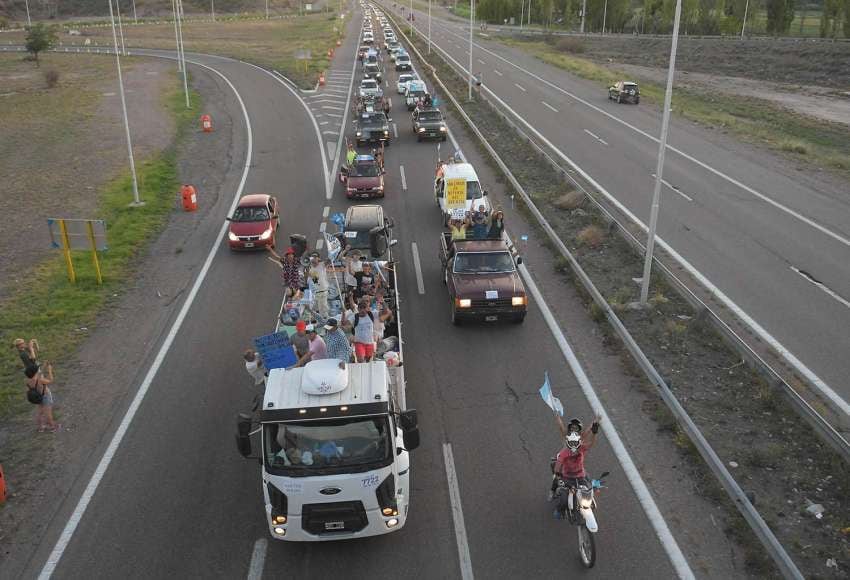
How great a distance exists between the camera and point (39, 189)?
2931 centimetres

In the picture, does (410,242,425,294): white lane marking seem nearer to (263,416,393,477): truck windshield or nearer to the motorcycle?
(263,416,393,477): truck windshield

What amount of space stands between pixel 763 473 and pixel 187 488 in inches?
348

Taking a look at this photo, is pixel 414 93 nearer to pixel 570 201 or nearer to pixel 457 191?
pixel 570 201

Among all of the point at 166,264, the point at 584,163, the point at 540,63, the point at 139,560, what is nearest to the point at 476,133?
the point at 584,163

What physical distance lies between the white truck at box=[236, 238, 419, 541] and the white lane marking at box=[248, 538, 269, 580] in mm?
530

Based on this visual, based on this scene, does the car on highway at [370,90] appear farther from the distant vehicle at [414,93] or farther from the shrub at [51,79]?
the shrub at [51,79]

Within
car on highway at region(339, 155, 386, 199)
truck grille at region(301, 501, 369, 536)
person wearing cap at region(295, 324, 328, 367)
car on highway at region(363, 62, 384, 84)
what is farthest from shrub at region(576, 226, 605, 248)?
car on highway at region(363, 62, 384, 84)

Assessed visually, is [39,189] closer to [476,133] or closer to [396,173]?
[396,173]

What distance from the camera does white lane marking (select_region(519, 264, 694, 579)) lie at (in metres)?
9.27

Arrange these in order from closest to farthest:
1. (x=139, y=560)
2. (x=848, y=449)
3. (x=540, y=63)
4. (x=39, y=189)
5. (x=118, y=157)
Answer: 1. (x=139, y=560)
2. (x=848, y=449)
3. (x=39, y=189)
4. (x=118, y=157)
5. (x=540, y=63)

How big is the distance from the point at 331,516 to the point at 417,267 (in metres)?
11.9

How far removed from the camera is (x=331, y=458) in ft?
29.5

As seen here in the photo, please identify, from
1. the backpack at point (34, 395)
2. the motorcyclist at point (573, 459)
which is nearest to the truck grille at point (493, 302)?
the motorcyclist at point (573, 459)

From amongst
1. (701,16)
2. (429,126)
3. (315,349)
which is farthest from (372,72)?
(701,16)
